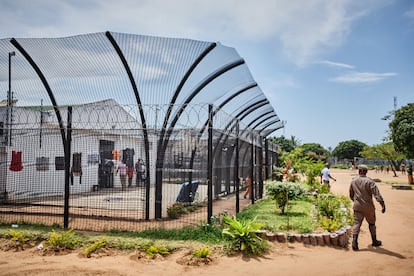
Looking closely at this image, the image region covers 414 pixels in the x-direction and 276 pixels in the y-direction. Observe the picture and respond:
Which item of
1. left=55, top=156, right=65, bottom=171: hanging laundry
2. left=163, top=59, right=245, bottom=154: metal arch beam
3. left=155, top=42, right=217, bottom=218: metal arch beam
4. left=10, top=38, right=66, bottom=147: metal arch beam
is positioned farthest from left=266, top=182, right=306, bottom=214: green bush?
left=55, top=156, right=65, bottom=171: hanging laundry

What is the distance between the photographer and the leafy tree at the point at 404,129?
18062 millimetres

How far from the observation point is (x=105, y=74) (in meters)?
7.86

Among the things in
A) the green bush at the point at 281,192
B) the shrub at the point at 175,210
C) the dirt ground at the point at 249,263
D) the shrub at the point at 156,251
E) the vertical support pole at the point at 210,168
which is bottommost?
the dirt ground at the point at 249,263

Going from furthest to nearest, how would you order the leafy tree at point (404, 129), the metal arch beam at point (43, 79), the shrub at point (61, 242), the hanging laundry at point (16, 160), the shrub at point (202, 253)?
the leafy tree at point (404, 129), the hanging laundry at point (16, 160), the metal arch beam at point (43, 79), the shrub at point (61, 242), the shrub at point (202, 253)

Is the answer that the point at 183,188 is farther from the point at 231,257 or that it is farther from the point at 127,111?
the point at 231,257

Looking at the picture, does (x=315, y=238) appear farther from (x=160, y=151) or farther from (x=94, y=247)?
(x=160, y=151)

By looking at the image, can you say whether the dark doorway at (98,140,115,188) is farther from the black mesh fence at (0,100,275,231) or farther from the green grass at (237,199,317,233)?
the green grass at (237,199,317,233)

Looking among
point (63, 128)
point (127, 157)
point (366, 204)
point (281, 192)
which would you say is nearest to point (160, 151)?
point (63, 128)

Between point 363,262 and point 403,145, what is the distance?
16.0m

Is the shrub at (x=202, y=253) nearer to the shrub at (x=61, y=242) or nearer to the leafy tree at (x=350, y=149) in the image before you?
the shrub at (x=61, y=242)

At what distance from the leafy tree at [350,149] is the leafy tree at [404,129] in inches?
2028

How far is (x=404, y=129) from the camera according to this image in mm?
18219

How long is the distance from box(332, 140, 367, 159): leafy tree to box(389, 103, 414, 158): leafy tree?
51.5 meters

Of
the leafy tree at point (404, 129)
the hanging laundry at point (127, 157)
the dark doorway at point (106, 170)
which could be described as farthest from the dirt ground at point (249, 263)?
the leafy tree at point (404, 129)
